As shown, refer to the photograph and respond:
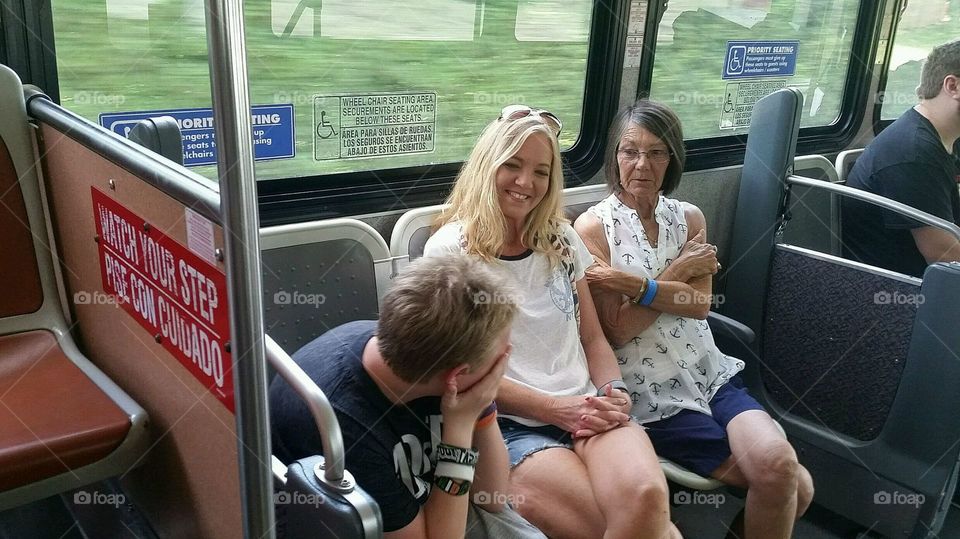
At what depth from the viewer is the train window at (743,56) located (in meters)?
3.36

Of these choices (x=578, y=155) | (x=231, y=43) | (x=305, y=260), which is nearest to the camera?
(x=231, y=43)

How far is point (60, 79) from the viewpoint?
2043 mm

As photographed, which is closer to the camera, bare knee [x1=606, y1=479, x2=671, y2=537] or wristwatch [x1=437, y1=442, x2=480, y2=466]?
wristwatch [x1=437, y1=442, x2=480, y2=466]

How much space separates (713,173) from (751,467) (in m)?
1.68

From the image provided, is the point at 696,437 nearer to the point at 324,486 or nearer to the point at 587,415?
the point at 587,415

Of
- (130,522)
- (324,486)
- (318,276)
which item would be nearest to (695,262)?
(318,276)

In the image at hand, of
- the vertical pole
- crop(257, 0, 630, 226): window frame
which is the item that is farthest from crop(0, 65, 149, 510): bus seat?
the vertical pole

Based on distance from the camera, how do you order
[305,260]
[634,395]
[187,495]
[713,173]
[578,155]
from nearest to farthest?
[187,495] → [305,260] → [634,395] → [578,155] → [713,173]

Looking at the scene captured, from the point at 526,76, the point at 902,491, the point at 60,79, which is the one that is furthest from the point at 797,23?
the point at 60,79

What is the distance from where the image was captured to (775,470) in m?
2.21

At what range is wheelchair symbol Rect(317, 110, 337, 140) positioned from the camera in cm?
238

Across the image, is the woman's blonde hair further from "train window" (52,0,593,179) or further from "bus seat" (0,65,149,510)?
"bus seat" (0,65,149,510)

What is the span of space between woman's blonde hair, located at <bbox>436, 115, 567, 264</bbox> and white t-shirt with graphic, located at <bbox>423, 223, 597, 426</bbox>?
4 centimetres

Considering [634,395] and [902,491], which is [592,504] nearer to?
[634,395]
